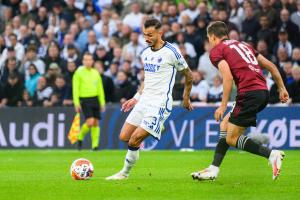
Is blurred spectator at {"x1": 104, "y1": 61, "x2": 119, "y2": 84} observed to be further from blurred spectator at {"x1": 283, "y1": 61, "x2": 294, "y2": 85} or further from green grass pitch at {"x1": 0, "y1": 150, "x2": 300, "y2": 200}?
green grass pitch at {"x1": 0, "y1": 150, "x2": 300, "y2": 200}

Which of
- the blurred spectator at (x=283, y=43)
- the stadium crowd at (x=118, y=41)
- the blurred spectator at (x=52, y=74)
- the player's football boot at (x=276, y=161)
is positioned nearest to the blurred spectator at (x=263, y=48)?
the stadium crowd at (x=118, y=41)

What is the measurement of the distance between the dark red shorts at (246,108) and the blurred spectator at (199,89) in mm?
10853

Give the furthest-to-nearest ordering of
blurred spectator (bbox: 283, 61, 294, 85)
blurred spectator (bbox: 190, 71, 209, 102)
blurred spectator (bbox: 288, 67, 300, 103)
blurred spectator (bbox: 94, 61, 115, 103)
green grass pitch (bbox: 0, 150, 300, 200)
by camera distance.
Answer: blurred spectator (bbox: 94, 61, 115, 103)
blurred spectator (bbox: 190, 71, 209, 102)
blurred spectator (bbox: 283, 61, 294, 85)
blurred spectator (bbox: 288, 67, 300, 103)
green grass pitch (bbox: 0, 150, 300, 200)

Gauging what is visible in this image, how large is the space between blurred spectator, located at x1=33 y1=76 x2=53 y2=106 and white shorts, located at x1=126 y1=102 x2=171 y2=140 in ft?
40.8

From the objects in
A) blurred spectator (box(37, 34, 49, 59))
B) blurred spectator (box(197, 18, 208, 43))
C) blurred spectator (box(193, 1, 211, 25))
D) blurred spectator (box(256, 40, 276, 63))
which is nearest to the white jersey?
blurred spectator (box(256, 40, 276, 63))

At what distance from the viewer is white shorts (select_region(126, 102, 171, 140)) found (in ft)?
41.3

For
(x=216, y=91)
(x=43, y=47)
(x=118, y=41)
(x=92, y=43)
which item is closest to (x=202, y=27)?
(x=216, y=91)

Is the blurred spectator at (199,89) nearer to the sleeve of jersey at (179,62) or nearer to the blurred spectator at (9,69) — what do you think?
the blurred spectator at (9,69)

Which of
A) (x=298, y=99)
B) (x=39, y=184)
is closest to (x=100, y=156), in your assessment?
(x=298, y=99)

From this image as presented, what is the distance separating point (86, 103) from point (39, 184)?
10.3 meters

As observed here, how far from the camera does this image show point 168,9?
1008 inches

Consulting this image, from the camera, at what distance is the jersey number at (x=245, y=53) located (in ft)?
40.0

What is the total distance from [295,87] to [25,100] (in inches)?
311

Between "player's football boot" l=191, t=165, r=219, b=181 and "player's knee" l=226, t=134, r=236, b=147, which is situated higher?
"player's knee" l=226, t=134, r=236, b=147
